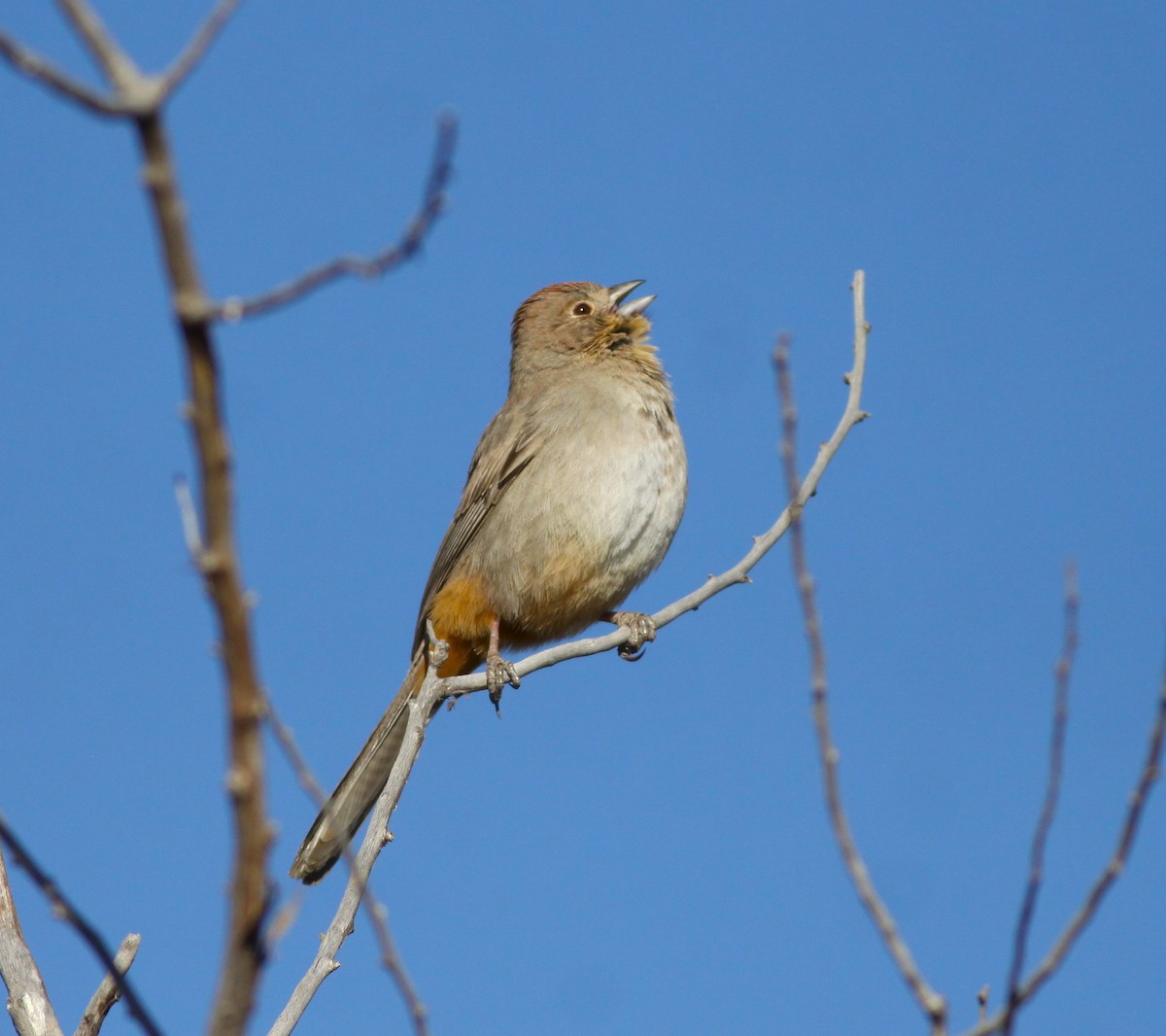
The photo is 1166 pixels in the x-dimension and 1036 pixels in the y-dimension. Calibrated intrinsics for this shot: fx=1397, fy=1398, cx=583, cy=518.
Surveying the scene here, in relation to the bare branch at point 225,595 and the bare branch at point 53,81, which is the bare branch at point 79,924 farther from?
the bare branch at point 53,81

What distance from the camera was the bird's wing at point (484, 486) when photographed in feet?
22.2

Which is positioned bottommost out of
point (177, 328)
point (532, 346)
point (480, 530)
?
point (177, 328)

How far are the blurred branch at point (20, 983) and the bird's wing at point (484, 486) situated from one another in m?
2.86

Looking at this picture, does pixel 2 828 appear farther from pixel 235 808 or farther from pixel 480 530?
pixel 480 530

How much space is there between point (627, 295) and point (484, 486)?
1349mm

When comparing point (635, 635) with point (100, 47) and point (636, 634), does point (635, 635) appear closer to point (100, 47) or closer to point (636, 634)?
point (636, 634)

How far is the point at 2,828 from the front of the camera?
191 centimetres

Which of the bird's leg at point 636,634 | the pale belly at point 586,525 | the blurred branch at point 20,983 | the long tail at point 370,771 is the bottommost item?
the blurred branch at point 20,983

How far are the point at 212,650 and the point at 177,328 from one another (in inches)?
12.4

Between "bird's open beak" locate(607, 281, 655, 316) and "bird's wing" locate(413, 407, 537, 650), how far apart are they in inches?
32.1

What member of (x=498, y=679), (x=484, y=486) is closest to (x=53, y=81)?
(x=498, y=679)

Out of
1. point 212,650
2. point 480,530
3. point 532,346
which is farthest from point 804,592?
point 532,346

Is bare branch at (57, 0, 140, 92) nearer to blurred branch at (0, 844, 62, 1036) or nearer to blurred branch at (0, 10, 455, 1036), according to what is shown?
blurred branch at (0, 10, 455, 1036)


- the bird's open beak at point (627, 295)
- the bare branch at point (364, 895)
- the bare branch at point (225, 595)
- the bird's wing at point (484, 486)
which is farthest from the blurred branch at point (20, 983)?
the bird's open beak at point (627, 295)
